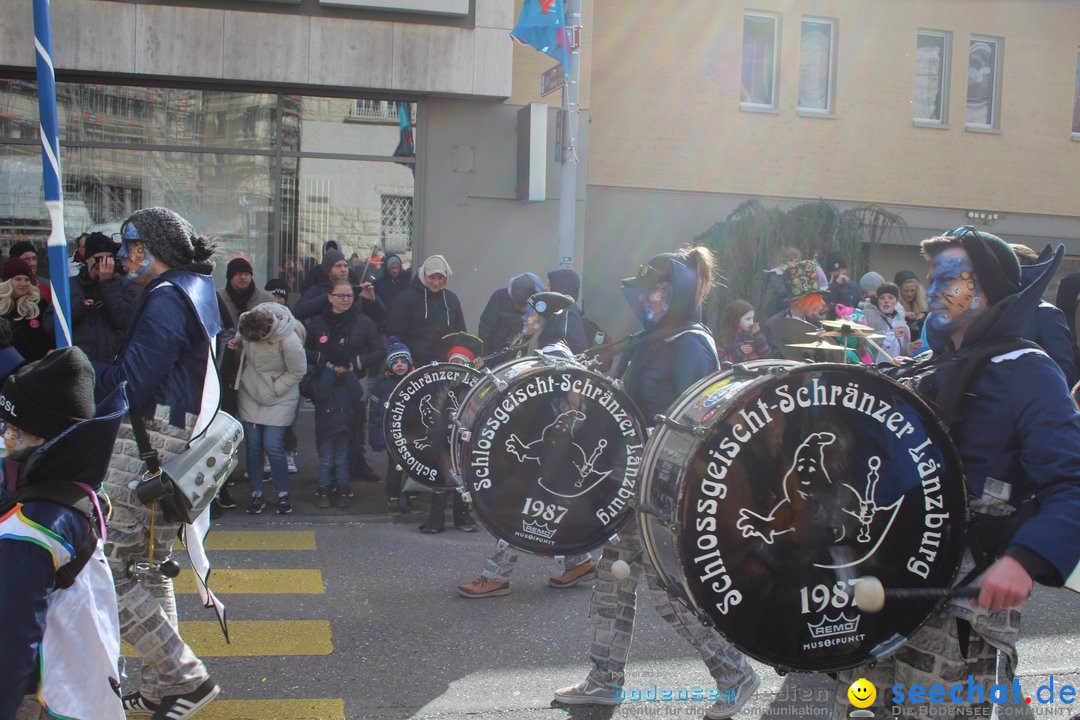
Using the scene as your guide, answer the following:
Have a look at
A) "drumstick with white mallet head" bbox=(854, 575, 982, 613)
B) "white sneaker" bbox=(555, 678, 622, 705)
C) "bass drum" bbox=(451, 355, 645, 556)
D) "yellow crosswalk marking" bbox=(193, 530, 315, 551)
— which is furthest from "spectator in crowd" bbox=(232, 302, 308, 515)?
"drumstick with white mallet head" bbox=(854, 575, 982, 613)

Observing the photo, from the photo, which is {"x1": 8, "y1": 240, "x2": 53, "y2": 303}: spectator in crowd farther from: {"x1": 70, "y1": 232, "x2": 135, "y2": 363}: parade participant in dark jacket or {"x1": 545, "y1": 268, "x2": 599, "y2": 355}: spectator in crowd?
{"x1": 545, "y1": 268, "x2": 599, "y2": 355}: spectator in crowd

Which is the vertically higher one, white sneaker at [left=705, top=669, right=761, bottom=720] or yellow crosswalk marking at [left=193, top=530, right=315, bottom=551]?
white sneaker at [left=705, top=669, right=761, bottom=720]

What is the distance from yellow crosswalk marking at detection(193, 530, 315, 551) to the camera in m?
7.39

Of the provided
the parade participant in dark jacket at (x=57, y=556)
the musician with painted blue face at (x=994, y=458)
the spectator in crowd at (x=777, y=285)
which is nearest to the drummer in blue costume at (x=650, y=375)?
the musician with painted blue face at (x=994, y=458)

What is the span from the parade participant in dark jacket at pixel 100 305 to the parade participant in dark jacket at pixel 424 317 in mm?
2076

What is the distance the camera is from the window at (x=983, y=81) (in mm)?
16844

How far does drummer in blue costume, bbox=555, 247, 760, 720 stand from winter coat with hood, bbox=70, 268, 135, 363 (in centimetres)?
465

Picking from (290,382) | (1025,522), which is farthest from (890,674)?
(290,382)

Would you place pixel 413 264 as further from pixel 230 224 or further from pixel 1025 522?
pixel 1025 522

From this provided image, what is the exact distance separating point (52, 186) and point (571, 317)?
3.84 metres

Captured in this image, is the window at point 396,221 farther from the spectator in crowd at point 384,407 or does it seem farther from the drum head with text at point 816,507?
the drum head with text at point 816,507

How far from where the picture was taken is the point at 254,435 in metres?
8.47

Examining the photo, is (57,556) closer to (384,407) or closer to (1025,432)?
(1025,432)

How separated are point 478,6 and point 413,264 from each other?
298 centimetres
